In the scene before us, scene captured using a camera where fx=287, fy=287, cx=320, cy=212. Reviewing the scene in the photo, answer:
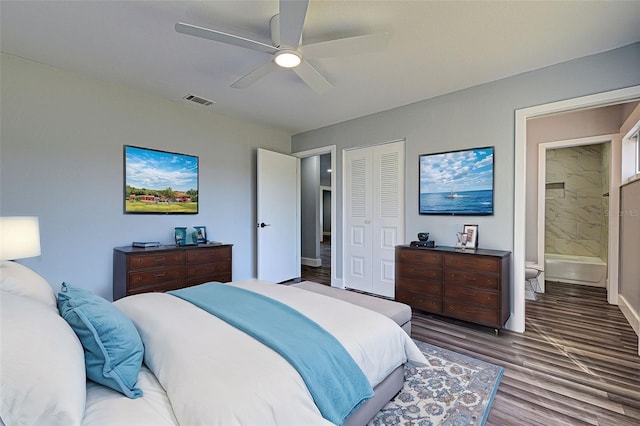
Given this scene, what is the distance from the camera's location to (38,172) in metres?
2.75

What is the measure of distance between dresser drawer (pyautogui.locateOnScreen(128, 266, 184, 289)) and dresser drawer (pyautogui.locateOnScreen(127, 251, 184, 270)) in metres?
0.06

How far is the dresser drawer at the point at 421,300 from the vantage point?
10.4 ft

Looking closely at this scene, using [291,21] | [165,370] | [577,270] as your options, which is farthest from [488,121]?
[165,370]

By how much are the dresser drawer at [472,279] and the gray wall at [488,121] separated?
18.6 inches

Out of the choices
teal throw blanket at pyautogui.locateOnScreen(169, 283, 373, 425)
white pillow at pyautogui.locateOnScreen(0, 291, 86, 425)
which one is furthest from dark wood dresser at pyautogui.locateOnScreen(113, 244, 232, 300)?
white pillow at pyautogui.locateOnScreen(0, 291, 86, 425)

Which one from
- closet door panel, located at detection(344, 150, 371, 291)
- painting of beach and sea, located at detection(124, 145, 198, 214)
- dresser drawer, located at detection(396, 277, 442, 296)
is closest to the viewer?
dresser drawer, located at detection(396, 277, 442, 296)

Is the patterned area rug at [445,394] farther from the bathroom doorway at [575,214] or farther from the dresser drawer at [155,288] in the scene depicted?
the bathroom doorway at [575,214]

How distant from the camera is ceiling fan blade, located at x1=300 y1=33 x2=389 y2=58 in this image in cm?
195

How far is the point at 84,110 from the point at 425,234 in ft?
13.2

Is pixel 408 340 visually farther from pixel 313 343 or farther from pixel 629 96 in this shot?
pixel 629 96

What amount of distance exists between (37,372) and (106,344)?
0.32m

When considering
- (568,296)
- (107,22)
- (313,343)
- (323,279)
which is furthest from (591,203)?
(107,22)

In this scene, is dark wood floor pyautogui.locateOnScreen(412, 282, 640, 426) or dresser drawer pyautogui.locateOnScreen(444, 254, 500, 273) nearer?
dark wood floor pyautogui.locateOnScreen(412, 282, 640, 426)

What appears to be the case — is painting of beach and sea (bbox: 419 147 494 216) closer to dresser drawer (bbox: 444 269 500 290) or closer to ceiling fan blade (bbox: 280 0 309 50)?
→ dresser drawer (bbox: 444 269 500 290)
